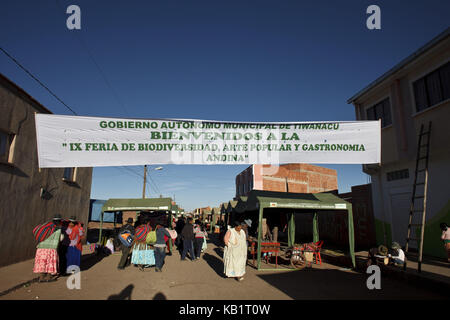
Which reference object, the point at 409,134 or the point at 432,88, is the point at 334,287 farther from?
the point at 432,88

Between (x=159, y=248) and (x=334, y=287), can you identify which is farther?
(x=159, y=248)

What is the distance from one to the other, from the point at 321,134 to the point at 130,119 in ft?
15.3

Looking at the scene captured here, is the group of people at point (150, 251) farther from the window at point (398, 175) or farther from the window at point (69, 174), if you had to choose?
the window at point (398, 175)

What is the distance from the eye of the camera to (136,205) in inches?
592

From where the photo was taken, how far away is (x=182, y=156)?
6383 millimetres

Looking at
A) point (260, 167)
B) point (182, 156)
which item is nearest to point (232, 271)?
point (182, 156)

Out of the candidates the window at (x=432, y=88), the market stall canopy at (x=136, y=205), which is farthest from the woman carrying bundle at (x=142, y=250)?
the window at (x=432, y=88)

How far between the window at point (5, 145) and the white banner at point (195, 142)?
428 cm

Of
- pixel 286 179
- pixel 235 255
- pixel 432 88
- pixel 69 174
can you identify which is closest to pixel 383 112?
pixel 432 88

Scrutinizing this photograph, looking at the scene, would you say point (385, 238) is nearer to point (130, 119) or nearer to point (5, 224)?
point (130, 119)

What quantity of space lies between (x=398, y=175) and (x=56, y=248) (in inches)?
526

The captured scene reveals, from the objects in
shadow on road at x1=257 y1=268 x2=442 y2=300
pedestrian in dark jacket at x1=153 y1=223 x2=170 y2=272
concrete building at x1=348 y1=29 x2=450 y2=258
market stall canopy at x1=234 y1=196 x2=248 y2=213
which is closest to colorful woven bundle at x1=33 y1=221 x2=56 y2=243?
pedestrian in dark jacket at x1=153 y1=223 x2=170 y2=272

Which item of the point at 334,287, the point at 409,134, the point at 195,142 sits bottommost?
the point at 334,287

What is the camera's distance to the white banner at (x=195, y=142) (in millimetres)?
6043
